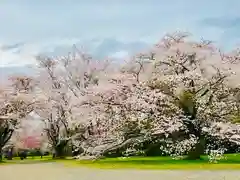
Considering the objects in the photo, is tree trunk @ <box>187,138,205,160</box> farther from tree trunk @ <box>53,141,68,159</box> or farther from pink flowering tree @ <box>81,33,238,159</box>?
tree trunk @ <box>53,141,68,159</box>

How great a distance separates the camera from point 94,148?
953 inches

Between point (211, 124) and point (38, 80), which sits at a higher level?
point (38, 80)

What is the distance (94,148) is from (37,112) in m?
16.9

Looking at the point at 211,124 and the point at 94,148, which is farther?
the point at 94,148

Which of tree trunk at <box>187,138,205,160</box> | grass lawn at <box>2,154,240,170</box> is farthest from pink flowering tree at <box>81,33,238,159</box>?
grass lawn at <box>2,154,240,170</box>

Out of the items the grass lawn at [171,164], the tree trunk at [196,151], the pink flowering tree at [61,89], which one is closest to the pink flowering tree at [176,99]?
the tree trunk at [196,151]

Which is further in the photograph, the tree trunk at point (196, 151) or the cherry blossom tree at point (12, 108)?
the cherry blossom tree at point (12, 108)

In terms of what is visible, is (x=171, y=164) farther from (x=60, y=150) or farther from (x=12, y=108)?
(x=60, y=150)

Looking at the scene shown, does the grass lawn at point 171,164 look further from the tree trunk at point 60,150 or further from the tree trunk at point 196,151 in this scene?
the tree trunk at point 60,150

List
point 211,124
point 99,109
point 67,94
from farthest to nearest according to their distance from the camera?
point 67,94 → point 99,109 → point 211,124

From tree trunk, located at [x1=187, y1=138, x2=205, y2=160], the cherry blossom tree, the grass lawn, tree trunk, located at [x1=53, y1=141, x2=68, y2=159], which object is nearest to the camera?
the grass lawn

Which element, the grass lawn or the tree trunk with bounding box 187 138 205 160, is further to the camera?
the tree trunk with bounding box 187 138 205 160

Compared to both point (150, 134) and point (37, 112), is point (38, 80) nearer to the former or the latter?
point (37, 112)

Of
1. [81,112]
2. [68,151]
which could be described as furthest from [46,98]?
[81,112]
